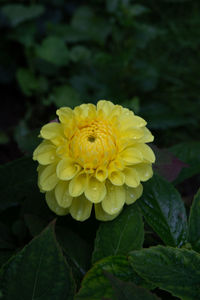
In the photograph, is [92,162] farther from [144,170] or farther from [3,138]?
[3,138]

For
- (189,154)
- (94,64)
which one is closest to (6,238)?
(189,154)

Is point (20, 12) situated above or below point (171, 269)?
above

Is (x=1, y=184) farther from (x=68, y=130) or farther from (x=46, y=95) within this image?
(x=46, y=95)

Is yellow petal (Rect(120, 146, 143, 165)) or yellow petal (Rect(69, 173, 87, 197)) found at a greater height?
yellow petal (Rect(120, 146, 143, 165))

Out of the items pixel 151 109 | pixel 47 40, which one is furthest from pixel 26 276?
pixel 47 40

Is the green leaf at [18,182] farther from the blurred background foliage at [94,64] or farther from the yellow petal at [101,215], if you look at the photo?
the blurred background foliage at [94,64]

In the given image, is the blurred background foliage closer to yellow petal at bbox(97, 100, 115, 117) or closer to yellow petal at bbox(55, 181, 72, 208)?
yellow petal at bbox(97, 100, 115, 117)

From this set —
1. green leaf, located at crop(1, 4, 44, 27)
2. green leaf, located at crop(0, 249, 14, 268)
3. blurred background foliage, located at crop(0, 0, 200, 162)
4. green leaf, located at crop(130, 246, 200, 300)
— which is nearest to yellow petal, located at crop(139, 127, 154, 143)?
green leaf, located at crop(130, 246, 200, 300)
